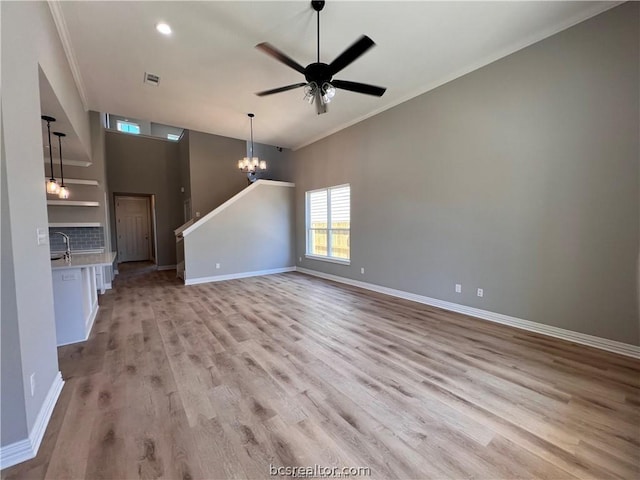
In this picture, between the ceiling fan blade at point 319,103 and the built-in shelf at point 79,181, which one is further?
the built-in shelf at point 79,181

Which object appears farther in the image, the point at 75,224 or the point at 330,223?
the point at 330,223

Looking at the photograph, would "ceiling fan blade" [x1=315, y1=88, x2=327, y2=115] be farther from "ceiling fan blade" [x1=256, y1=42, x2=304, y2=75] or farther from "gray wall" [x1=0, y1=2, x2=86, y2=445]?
"gray wall" [x1=0, y1=2, x2=86, y2=445]

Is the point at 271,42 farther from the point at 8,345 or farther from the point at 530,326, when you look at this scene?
the point at 530,326

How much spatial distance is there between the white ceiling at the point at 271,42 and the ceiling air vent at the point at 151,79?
0.09m

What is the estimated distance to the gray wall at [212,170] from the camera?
7.54 m

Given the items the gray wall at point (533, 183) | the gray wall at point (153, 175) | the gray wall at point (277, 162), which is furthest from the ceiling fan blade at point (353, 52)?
the gray wall at point (153, 175)

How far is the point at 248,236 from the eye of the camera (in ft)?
22.2

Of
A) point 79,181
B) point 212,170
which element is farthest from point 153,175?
point 79,181

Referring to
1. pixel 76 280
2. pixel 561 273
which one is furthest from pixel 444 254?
pixel 76 280

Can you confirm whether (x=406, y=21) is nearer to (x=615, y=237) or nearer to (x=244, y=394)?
(x=615, y=237)

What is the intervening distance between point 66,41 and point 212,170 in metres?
4.76

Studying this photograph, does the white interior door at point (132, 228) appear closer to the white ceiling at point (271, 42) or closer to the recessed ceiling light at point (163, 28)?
the white ceiling at point (271, 42)

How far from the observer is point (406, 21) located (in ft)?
9.40

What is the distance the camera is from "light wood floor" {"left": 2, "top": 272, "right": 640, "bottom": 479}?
1.49 metres
